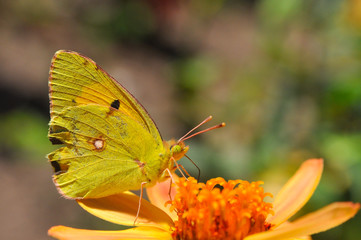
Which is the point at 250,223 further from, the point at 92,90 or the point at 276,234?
the point at 92,90

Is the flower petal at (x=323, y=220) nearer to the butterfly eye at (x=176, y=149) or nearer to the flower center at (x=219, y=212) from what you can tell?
the flower center at (x=219, y=212)

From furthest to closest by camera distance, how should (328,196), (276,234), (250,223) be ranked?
(328,196), (250,223), (276,234)

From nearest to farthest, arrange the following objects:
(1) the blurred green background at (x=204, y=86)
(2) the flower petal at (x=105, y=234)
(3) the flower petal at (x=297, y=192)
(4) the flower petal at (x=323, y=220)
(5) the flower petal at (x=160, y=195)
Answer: (4) the flower petal at (x=323, y=220) < (2) the flower petal at (x=105, y=234) < (3) the flower petal at (x=297, y=192) < (5) the flower petal at (x=160, y=195) < (1) the blurred green background at (x=204, y=86)

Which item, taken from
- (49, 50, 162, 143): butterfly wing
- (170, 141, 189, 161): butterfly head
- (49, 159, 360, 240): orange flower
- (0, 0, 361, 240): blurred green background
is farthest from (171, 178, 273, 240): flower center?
(0, 0, 361, 240): blurred green background

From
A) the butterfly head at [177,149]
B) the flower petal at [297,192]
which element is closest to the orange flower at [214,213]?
the flower petal at [297,192]

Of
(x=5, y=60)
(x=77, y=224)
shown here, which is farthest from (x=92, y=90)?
(x=5, y=60)
